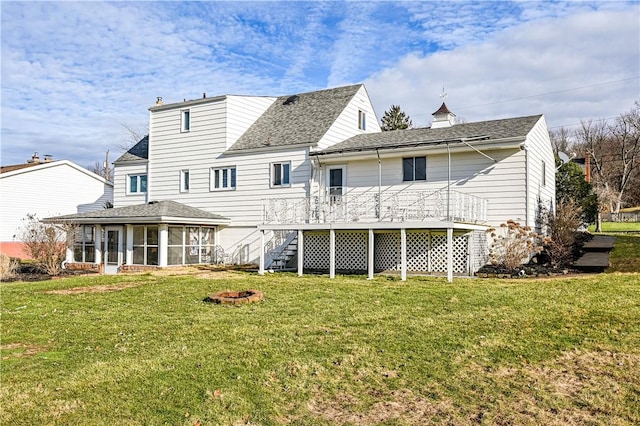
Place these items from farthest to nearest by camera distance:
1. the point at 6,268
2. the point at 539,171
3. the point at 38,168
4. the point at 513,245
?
the point at 38,168 < the point at 539,171 < the point at 6,268 < the point at 513,245

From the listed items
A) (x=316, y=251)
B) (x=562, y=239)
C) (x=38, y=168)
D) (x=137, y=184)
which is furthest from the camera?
(x=38, y=168)

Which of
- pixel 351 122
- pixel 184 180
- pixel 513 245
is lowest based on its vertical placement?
pixel 513 245

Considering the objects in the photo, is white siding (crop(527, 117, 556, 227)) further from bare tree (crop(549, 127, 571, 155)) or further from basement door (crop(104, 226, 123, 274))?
bare tree (crop(549, 127, 571, 155))

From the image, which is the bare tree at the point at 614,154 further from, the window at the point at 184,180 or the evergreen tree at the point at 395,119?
the window at the point at 184,180

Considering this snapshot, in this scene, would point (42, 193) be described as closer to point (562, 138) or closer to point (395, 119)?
point (395, 119)

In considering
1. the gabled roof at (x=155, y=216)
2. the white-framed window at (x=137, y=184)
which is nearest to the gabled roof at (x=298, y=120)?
the gabled roof at (x=155, y=216)

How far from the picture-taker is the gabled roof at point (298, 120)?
74.0 ft

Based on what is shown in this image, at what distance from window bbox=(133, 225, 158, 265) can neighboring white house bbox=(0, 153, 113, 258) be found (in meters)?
12.1

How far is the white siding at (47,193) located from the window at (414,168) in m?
24.4

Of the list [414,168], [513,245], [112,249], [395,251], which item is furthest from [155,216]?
[513,245]

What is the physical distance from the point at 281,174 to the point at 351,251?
494 centimetres

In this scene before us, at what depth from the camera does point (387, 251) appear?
19.2 m

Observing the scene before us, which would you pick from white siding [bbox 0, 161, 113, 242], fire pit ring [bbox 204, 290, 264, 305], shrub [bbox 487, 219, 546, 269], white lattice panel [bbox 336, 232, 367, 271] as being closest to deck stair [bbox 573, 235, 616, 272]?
shrub [bbox 487, 219, 546, 269]

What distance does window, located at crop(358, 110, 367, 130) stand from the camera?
2514 cm
